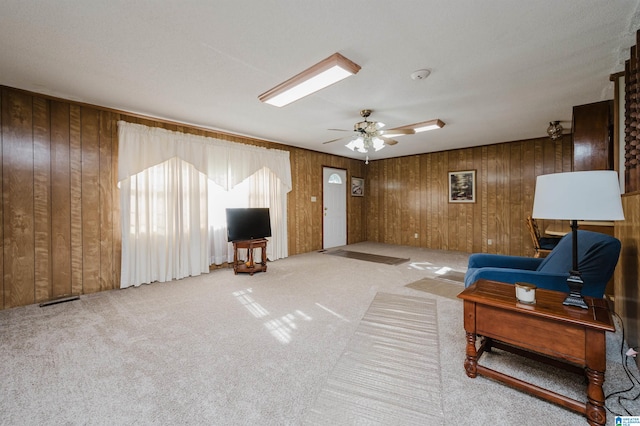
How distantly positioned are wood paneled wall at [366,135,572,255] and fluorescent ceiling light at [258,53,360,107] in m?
5.01

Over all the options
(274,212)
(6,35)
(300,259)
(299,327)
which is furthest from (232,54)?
(300,259)

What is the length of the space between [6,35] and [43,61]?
15.8 inches

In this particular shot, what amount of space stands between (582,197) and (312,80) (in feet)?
7.63

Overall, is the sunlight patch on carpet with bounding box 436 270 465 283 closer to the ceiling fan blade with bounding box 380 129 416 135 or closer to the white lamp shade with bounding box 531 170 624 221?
the ceiling fan blade with bounding box 380 129 416 135

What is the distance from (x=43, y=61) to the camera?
8.05 ft

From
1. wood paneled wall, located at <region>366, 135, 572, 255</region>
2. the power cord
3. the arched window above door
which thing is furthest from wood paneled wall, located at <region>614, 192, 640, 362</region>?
the arched window above door

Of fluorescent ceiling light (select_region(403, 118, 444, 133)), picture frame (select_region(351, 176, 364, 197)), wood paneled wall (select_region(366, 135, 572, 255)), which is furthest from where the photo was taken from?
picture frame (select_region(351, 176, 364, 197))

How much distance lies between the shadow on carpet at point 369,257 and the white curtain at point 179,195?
68.3 inches

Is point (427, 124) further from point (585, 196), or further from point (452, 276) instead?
point (585, 196)

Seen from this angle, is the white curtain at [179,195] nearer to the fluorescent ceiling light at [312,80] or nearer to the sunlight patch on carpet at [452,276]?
the fluorescent ceiling light at [312,80]

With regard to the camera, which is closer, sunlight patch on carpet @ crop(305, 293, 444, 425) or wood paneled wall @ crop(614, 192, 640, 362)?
sunlight patch on carpet @ crop(305, 293, 444, 425)

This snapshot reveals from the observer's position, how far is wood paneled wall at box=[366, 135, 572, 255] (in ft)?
18.4

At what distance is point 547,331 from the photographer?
1.52 metres

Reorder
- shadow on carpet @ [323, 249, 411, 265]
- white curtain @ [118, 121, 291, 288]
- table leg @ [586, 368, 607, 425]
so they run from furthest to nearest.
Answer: shadow on carpet @ [323, 249, 411, 265], white curtain @ [118, 121, 291, 288], table leg @ [586, 368, 607, 425]
